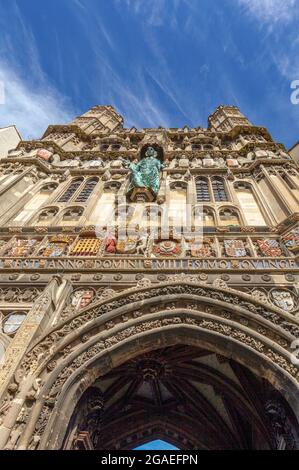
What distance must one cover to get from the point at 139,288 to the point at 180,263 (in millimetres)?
1728

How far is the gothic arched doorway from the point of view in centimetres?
927

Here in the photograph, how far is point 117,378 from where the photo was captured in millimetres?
10672

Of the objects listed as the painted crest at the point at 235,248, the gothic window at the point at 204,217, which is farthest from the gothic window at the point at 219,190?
the painted crest at the point at 235,248

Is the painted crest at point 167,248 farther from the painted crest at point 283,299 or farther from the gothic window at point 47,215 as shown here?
the gothic window at point 47,215

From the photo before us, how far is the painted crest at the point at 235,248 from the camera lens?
9.86m

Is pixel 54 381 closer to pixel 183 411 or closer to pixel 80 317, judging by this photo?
pixel 80 317

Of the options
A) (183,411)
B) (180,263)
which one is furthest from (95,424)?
(183,411)

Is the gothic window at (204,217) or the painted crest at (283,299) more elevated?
the gothic window at (204,217)

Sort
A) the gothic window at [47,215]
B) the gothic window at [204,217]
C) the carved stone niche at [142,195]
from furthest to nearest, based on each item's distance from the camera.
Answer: the carved stone niche at [142,195] → the gothic window at [47,215] → the gothic window at [204,217]

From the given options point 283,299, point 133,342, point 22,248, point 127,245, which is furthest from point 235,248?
point 22,248

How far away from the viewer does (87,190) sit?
54.2 feet

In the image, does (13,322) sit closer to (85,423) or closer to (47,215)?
(85,423)

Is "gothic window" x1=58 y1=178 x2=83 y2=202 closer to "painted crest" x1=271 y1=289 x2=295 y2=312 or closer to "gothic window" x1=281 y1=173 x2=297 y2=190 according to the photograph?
"gothic window" x1=281 y1=173 x2=297 y2=190

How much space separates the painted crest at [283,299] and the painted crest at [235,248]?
185cm
